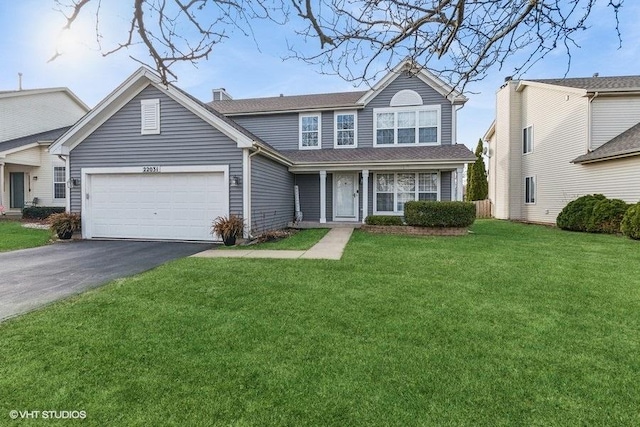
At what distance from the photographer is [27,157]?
17.9 metres

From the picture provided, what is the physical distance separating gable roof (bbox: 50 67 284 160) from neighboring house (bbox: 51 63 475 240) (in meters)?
0.03

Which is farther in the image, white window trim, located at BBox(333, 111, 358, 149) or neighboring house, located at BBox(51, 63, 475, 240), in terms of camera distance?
white window trim, located at BBox(333, 111, 358, 149)

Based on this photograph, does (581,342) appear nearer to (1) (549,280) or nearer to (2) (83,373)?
(1) (549,280)

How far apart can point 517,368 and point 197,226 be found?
31.7 ft

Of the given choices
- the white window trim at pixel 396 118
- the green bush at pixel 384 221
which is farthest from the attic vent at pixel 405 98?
the green bush at pixel 384 221

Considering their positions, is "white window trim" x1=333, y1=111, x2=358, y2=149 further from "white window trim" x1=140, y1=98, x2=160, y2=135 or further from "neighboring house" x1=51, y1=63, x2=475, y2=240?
"white window trim" x1=140, y1=98, x2=160, y2=135

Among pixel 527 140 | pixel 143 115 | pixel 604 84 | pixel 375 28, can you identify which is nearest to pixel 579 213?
pixel 604 84

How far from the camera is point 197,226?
10.9 metres

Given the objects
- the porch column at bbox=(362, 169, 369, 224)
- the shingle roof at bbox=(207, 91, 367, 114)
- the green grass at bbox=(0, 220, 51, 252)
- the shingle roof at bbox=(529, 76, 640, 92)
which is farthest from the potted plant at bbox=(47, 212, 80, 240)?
the shingle roof at bbox=(529, 76, 640, 92)

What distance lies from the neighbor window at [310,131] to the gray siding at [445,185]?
567 centimetres

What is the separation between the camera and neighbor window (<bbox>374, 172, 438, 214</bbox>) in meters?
14.8

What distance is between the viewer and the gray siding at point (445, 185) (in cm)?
1462

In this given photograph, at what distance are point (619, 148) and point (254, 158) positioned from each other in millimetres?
13363

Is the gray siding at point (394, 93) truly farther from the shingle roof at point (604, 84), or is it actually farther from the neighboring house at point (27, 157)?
the neighboring house at point (27, 157)
